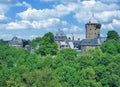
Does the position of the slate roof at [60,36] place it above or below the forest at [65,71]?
above

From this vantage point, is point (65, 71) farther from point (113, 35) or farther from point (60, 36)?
point (60, 36)

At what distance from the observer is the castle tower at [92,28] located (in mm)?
138625

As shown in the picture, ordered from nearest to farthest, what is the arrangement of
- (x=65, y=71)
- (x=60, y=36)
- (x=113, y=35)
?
(x=65, y=71)
(x=113, y=35)
(x=60, y=36)

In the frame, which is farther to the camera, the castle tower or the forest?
the castle tower

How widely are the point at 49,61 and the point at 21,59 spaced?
804 cm

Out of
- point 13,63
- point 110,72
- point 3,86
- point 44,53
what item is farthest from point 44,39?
point 3,86

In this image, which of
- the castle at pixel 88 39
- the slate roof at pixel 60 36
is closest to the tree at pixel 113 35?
the castle at pixel 88 39

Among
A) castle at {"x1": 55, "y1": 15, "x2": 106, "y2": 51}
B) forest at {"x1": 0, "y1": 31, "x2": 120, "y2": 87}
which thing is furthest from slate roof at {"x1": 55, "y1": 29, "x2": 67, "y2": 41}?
forest at {"x1": 0, "y1": 31, "x2": 120, "y2": 87}

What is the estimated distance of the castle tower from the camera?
138625 mm

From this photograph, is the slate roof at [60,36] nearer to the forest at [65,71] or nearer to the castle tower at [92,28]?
the castle tower at [92,28]

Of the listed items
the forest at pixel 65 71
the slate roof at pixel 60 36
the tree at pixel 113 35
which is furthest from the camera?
the slate roof at pixel 60 36

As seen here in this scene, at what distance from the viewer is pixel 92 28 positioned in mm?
139250

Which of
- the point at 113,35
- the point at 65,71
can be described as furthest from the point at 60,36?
the point at 65,71

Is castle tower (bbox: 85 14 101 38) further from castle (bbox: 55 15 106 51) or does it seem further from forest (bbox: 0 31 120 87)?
forest (bbox: 0 31 120 87)
